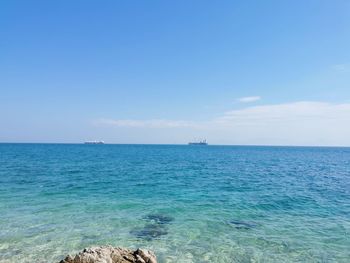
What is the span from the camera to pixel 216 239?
1461 centimetres

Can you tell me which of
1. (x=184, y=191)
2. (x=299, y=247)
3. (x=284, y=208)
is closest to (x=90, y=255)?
(x=299, y=247)

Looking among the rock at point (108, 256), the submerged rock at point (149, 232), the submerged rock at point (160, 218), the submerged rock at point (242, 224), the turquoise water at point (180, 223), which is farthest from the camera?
the submerged rock at point (160, 218)

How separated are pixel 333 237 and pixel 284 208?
7.00m

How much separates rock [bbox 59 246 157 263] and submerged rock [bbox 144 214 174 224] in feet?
29.3

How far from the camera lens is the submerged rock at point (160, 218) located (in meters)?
17.7

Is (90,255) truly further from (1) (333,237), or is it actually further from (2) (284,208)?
(2) (284,208)

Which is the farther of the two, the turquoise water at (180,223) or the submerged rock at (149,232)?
the submerged rock at (149,232)

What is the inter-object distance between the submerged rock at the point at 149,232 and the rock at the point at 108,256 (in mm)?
6000

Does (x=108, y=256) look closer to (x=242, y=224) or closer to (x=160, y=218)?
(x=160, y=218)

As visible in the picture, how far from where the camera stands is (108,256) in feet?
26.6

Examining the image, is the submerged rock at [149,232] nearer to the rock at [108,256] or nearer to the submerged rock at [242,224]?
the submerged rock at [242,224]

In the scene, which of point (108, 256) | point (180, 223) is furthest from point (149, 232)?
point (108, 256)

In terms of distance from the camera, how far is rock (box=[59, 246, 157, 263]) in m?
7.81

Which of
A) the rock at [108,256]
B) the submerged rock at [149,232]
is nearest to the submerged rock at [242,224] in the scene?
the submerged rock at [149,232]
